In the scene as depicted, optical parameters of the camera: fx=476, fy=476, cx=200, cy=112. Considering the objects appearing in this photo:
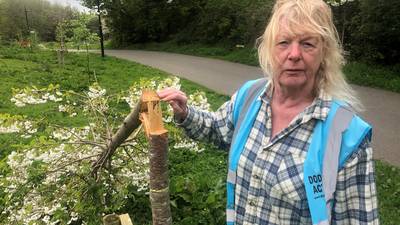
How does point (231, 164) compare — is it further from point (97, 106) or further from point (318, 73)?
point (97, 106)

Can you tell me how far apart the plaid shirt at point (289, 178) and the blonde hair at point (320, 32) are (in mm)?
82

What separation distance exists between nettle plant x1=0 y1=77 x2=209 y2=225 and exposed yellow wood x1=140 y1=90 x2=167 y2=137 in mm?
1237

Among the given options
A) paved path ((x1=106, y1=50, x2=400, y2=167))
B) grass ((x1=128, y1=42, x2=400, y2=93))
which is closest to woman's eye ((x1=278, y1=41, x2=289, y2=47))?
grass ((x1=128, y1=42, x2=400, y2=93))

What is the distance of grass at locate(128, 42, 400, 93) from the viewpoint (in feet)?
41.7

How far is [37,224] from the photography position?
11.9ft

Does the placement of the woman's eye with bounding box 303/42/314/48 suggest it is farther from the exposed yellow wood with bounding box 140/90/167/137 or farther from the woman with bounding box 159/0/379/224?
the exposed yellow wood with bounding box 140/90/167/137

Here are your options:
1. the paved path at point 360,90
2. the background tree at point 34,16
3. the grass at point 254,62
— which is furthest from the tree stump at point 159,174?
the background tree at point 34,16

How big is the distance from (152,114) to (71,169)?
1967mm

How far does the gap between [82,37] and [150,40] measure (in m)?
16.3

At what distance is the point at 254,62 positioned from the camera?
18266 mm

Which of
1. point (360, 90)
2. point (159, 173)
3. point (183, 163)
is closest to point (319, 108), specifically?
point (159, 173)

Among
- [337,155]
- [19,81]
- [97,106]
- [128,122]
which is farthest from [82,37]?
[337,155]

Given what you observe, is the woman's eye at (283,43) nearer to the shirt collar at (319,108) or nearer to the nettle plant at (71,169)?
the shirt collar at (319,108)

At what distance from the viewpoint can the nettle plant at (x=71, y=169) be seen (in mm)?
3684
